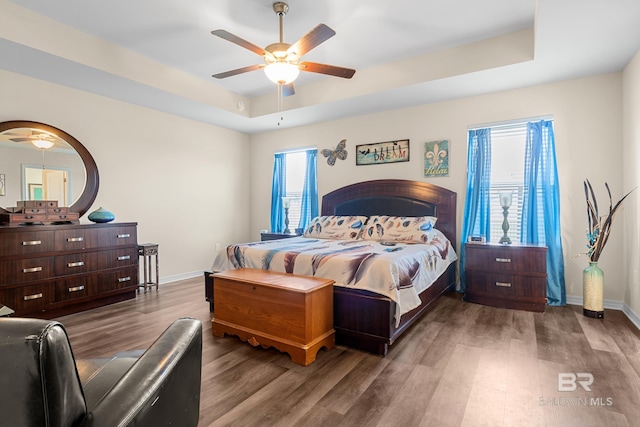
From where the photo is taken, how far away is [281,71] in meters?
2.75

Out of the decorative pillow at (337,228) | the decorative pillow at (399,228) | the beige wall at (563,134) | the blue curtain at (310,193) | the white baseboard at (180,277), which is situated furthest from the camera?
the blue curtain at (310,193)

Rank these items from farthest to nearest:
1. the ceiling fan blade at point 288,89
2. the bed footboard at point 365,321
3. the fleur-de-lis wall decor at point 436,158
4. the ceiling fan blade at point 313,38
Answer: the fleur-de-lis wall decor at point 436,158, the ceiling fan blade at point 288,89, the bed footboard at point 365,321, the ceiling fan blade at point 313,38

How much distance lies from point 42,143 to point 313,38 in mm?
3288

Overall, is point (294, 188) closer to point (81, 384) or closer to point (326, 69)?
point (326, 69)

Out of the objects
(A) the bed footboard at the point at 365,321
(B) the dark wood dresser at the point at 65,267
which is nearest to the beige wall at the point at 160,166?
(B) the dark wood dresser at the point at 65,267

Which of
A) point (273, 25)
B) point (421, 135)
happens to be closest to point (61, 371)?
point (273, 25)

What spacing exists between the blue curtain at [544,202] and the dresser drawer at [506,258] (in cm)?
40

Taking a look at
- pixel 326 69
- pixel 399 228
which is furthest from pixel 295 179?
pixel 326 69

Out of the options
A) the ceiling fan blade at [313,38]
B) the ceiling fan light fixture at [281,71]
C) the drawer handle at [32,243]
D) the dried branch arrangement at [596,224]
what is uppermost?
the ceiling fan blade at [313,38]

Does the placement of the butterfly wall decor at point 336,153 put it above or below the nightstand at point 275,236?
above

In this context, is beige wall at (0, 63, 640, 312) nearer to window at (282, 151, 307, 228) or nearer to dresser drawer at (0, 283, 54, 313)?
window at (282, 151, 307, 228)

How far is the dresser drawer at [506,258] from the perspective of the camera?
3434 mm

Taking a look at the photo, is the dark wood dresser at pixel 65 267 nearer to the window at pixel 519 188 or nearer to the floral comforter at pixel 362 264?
the floral comforter at pixel 362 264

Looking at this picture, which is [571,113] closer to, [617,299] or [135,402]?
[617,299]
